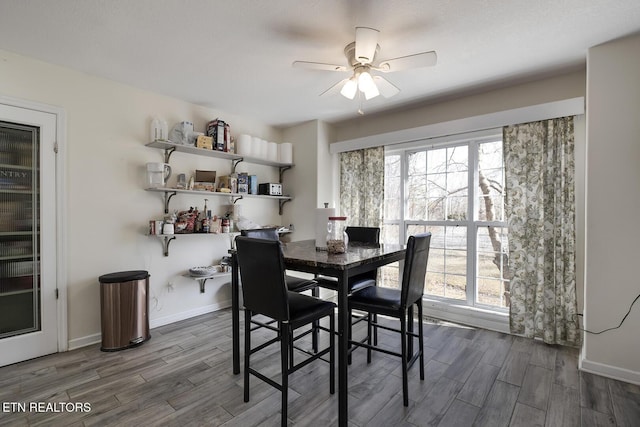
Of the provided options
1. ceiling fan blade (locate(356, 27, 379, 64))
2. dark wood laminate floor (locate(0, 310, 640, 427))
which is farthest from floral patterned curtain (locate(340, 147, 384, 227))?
ceiling fan blade (locate(356, 27, 379, 64))

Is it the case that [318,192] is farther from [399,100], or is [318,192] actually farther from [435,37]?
[435,37]

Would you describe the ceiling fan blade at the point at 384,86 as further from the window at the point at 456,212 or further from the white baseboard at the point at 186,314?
the white baseboard at the point at 186,314

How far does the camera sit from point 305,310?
179 centimetres

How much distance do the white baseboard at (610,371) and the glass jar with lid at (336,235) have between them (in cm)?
210

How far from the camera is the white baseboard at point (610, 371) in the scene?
2095 mm

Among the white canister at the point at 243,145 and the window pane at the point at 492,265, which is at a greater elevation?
the white canister at the point at 243,145

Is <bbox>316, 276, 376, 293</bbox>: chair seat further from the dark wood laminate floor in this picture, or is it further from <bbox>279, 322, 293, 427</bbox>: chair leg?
<bbox>279, 322, 293, 427</bbox>: chair leg

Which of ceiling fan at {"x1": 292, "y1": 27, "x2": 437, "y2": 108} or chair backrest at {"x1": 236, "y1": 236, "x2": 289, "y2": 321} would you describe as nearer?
chair backrest at {"x1": 236, "y1": 236, "x2": 289, "y2": 321}

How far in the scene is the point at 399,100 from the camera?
3312 millimetres

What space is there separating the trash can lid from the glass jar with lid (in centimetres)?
188

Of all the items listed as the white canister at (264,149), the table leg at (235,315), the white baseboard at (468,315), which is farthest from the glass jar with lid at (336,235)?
the white canister at (264,149)

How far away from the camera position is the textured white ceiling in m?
1.79

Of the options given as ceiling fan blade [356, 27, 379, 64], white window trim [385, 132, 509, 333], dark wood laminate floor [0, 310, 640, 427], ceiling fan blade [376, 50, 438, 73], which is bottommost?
dark wood laminate floor [0, 310, 640, 427]

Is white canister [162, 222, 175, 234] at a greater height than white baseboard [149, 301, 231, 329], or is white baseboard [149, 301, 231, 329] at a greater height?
white canister [162, 222, 175, 234]
